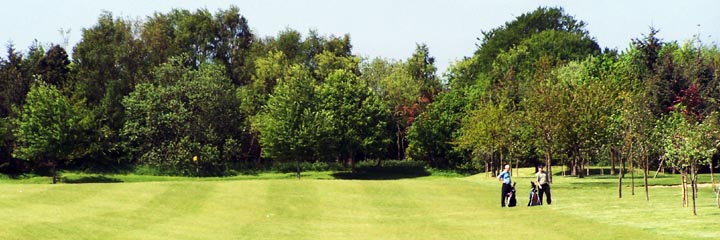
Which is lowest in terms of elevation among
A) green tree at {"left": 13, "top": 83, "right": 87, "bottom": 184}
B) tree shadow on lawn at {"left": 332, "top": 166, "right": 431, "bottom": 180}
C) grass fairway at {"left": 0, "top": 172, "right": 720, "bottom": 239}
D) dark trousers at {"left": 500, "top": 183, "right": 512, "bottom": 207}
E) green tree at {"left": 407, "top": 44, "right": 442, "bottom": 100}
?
grass fairway at {"left": 0, "top": 172, "right": 720, "bottom": 239}

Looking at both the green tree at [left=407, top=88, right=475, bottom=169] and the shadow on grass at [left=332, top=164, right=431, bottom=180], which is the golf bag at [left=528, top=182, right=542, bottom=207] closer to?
the shadow on grass at [left=332, top=164, right=431, bottom=180]

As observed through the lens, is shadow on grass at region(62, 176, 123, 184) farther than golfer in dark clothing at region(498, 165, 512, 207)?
Yes

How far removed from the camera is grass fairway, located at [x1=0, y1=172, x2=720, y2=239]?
38562 mm

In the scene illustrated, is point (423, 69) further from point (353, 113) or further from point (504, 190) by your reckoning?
point (504, 190)

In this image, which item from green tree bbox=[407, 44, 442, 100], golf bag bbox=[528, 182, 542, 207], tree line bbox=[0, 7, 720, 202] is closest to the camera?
golf bag bbox=[528, 182, 542, 207]

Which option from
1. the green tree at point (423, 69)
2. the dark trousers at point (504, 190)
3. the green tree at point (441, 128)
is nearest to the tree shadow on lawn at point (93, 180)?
the green tree at point (441, 128)

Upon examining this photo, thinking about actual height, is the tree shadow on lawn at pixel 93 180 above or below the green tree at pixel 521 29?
below

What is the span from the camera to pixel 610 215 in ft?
146

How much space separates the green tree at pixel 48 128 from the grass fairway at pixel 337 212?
40663 mm

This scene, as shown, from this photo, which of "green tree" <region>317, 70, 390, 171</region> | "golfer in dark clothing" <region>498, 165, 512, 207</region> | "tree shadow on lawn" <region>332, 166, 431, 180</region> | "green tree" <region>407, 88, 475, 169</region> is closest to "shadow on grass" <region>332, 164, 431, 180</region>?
"tree shadow on lawn" <region>332, 166, 431, 180</region>

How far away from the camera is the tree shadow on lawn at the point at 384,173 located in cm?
11970

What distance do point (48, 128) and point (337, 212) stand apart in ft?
206

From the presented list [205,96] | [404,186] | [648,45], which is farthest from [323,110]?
[404,186]

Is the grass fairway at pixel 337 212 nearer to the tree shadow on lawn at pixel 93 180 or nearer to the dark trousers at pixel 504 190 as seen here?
the dark trousers at pixel 504 190
